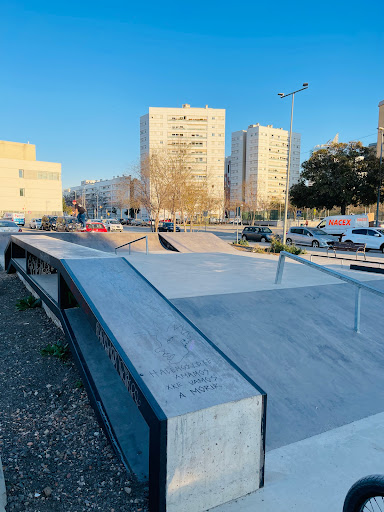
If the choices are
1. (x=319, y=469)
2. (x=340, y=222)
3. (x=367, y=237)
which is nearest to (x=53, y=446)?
(x=319, y=469)

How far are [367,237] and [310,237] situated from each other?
382cm

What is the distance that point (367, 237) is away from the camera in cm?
2411

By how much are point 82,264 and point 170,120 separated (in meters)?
104

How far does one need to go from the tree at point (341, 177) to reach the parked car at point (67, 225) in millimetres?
26191

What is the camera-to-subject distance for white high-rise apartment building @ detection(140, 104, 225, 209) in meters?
101

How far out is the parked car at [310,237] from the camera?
25703 mm

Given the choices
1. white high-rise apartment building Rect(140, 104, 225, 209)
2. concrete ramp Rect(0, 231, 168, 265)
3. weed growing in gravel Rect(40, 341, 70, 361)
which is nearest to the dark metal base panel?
weed growing in gravel Rect(40, 341, 70, 361)

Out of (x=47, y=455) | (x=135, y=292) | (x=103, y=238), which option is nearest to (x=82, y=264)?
(x=135, y=292)

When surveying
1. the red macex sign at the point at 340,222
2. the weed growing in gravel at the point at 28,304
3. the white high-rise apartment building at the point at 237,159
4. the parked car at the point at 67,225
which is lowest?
the weed growing in gravel at the point at 28,304

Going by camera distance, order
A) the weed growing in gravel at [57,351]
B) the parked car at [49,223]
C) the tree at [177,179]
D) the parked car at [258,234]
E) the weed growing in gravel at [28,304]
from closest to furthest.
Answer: the weed growing in gravel at [57,351], the weed growing in gravel at [28,304], the parked car at [258,234], the tree at [177,179], the parked car at [49,223]

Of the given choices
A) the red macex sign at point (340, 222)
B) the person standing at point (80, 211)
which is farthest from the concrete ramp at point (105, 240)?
the red macex sign at point (340, 222)

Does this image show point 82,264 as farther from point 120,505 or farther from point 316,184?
point 316,184

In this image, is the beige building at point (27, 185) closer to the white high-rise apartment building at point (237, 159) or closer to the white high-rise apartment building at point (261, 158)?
the white high-rise apartment building at point (261, 158)

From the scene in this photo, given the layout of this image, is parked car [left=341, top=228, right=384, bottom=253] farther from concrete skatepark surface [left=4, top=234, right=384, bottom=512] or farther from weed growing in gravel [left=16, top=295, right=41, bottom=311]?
weed growing in gravel [left=16, top=295, right=41, bottom=311]
